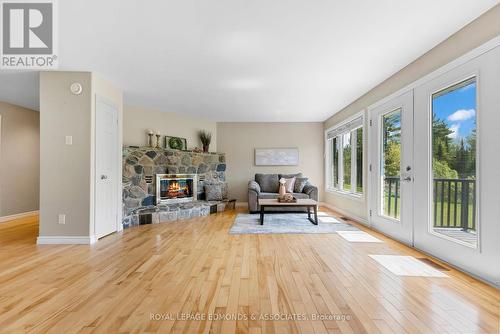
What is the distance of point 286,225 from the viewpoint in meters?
4.39

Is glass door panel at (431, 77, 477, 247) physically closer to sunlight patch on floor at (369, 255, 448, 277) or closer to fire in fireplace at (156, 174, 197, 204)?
sunlight patch on floor at (369, 255, 448, 277)

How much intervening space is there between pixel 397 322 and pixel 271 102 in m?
4.13

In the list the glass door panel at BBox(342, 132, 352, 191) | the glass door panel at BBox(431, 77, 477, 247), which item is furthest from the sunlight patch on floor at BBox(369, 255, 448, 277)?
the glass door panel at BBox(342, 132, 352, 191)

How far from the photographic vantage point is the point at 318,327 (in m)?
1.56

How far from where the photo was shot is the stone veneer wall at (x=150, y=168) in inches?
189

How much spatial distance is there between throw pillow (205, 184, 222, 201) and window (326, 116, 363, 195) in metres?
2.88

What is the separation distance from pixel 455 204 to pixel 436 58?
5.25ft

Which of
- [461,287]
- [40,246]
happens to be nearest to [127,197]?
[40,246]

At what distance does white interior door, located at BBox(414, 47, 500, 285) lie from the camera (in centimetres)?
211

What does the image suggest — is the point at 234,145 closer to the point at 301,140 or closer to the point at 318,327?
the point at 301,140

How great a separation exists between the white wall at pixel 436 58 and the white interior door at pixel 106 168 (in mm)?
4198

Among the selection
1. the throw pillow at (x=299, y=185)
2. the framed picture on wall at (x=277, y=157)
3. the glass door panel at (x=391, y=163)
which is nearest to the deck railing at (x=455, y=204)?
the glass door panel at (x=391, y=163)

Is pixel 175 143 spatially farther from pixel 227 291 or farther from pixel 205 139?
pixel 227 291

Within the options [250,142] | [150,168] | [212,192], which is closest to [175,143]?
[150,168]
